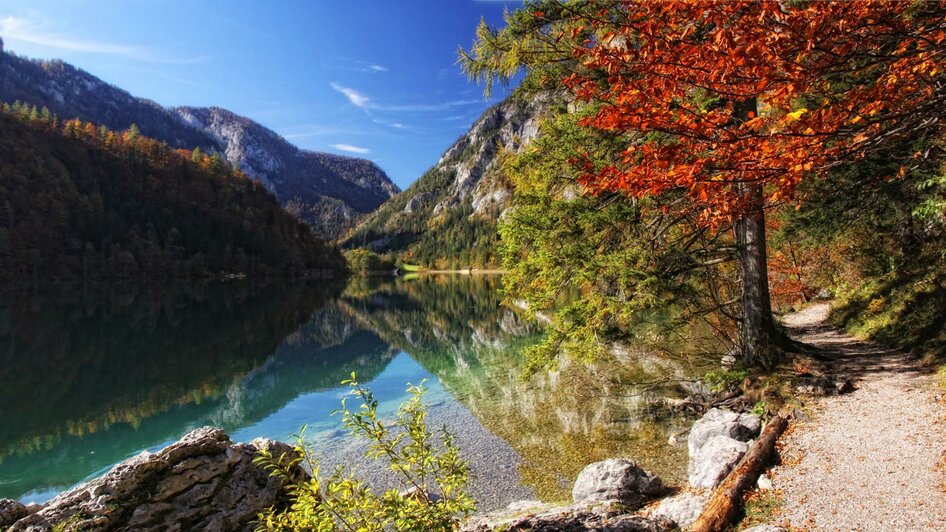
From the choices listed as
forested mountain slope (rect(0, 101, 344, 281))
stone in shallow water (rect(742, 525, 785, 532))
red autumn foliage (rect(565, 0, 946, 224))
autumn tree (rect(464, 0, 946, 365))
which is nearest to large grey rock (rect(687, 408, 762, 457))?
stone in shallow water (rect(742, 525, 785, 532))

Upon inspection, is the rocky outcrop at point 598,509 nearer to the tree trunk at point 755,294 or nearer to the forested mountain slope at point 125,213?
the tree trunk at point 755,294

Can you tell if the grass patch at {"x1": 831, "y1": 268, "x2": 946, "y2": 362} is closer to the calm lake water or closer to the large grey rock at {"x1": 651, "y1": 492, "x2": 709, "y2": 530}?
the calm lake water

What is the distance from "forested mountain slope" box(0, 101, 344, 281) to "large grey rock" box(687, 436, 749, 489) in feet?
350

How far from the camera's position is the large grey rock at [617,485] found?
6.79 meters

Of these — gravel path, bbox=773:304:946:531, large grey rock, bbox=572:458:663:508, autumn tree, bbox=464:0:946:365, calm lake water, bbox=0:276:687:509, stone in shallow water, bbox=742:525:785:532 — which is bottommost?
calm lake water, bbox=0:276:687:509

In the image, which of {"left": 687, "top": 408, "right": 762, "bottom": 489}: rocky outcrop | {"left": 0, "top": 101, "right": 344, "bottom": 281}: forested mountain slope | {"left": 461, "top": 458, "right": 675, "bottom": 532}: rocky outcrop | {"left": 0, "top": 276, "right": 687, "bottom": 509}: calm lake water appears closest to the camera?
{"left": 461, "top": 458, "right": 675, "bottom": 532}: rocky outcrop

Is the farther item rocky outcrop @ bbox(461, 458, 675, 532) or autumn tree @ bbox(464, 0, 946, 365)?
rocky outcrop @ bbox(461, 458, 675, 532)

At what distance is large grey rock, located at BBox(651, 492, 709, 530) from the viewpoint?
5520 mm

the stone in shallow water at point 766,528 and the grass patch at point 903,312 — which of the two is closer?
the stone in shallow water at point 766,528

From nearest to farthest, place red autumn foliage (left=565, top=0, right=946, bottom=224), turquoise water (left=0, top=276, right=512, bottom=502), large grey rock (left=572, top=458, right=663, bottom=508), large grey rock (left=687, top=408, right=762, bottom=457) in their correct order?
red autumn foliage (left=565, top=0, right=946, bottom=224), large grey rock (left=572, top=458, right=663, bottom=508), large grey rock (left=687, top=408, right=762, bottom=457), turquoise water (left=0, top=276, right=512, bottom=502)

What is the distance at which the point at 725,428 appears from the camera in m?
8.05

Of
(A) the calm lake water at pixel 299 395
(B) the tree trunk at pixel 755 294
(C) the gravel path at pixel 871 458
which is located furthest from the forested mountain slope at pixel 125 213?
(C) the gravel path at pixel 871 458

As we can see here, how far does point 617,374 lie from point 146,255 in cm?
10420

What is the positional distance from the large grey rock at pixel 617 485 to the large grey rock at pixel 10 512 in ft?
22.8
